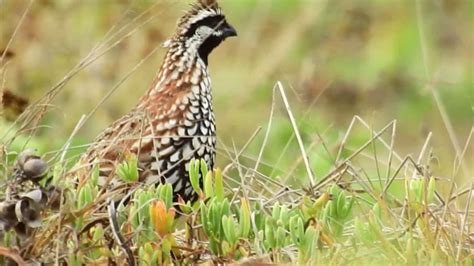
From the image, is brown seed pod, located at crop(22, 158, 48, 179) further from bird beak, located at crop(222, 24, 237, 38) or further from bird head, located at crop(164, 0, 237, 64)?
bird beak, located at crop(222, 24, 237, 38)

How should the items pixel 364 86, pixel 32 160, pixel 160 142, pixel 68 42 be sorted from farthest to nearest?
pixel 364 86 → pixel 68 42 → pixel 160 142 → pixel 32 160

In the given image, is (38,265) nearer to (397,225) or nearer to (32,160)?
(32,160)

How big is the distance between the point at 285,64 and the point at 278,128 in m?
1.01

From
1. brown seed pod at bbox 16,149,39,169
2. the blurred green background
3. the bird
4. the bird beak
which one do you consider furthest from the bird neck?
brown seed pod at bbox 16,149,39,169

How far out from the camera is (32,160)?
3.20 m

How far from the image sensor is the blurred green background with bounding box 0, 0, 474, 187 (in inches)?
289

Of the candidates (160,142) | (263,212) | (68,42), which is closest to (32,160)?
(263,212)

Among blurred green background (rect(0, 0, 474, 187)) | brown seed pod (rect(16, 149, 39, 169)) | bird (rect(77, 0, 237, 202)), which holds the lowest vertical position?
blurred green background (rect(0, 0, 474, 187))

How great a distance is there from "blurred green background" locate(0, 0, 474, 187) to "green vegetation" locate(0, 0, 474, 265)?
1 cm

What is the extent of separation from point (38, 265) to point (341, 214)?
2.22 ft

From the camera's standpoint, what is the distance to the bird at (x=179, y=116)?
436cm

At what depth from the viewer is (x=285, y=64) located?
323 inches

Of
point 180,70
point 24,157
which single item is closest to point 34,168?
point 24,157

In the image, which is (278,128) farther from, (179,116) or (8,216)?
(8,216)
